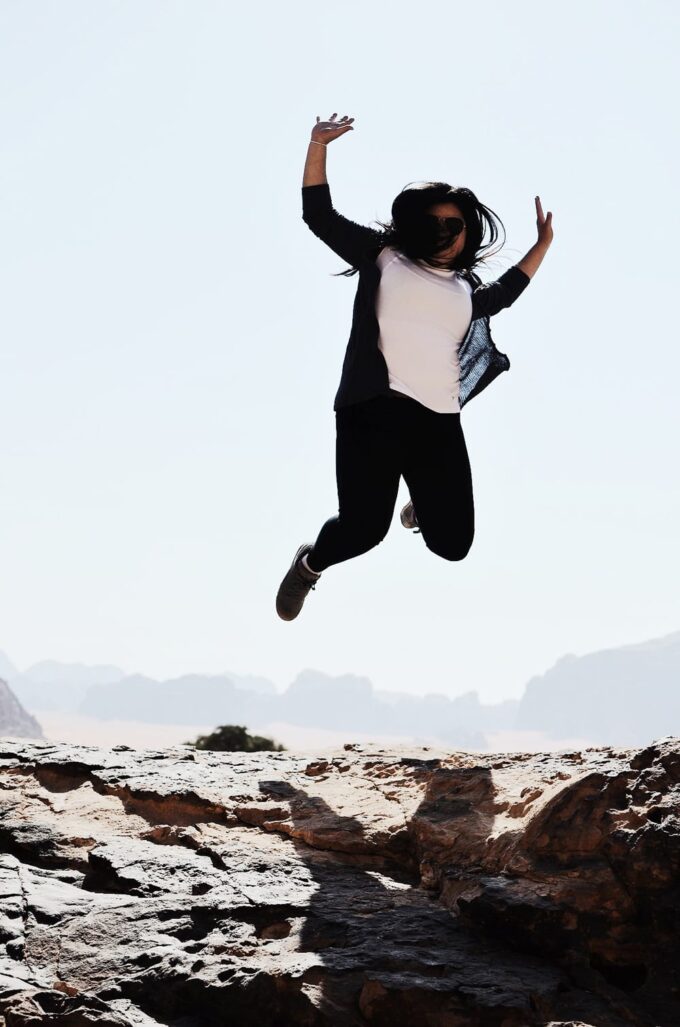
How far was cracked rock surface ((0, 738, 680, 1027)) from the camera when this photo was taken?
2119 mm

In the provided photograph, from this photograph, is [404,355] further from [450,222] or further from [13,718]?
[13,718]

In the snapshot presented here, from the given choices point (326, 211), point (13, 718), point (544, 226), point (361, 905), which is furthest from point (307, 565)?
point (13, 718)

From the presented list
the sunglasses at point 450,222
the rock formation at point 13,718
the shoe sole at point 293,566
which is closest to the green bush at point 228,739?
the shoe sole at point 293,566

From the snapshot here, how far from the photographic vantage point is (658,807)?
7.95ft

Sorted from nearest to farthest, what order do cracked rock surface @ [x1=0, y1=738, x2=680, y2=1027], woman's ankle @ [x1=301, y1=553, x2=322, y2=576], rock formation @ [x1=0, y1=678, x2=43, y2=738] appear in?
cracked rock surface @ [x1=0, y1=738, x2=680, y2=1027] → woman's ankle @ [x1=301, y1=553, x2=322, y2=576] → rock formation @ [x1=0, y1=678, x2=43, y2=738]

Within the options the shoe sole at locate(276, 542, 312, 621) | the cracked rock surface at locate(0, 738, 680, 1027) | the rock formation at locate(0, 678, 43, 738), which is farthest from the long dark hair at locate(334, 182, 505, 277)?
the rock formation at locate(0, 678, 43, 738)

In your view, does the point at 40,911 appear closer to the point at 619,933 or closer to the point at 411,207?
the point at 619,933

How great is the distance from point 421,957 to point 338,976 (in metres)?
0.22

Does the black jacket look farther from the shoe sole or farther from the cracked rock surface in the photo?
the cracked rock surface

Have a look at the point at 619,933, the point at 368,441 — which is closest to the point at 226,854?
the point at 619,933

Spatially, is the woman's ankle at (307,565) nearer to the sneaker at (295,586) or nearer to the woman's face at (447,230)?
the sneaker at (295,586)

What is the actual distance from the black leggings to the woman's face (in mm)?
631

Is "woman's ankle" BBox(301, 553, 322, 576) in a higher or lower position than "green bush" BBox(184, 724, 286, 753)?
higher

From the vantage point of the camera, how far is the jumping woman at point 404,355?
3365mm
